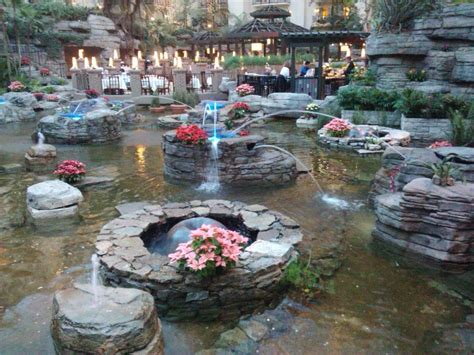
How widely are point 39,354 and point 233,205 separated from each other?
3.90 m

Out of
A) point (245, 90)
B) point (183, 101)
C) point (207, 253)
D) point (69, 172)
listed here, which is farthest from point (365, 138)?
point (183, 101)

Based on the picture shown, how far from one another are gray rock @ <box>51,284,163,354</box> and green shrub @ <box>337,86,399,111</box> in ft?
46.7

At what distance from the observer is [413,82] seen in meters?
17.5

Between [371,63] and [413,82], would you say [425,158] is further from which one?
[371,63]

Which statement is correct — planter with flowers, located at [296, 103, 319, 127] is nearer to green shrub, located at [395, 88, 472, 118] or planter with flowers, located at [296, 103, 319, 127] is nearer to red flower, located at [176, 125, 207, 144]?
green shrub, located at [395, 88, 472, 118]

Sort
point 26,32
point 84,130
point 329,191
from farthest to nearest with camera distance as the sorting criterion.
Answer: point 26,32
point 84,130
point 329,191

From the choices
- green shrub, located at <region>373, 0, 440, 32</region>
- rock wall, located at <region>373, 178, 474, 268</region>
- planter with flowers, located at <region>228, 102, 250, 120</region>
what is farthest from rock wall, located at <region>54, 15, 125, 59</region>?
rock wall, located at <region>373, 178, 474, 268</region>

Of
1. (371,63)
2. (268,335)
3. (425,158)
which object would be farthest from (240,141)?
(371,63)

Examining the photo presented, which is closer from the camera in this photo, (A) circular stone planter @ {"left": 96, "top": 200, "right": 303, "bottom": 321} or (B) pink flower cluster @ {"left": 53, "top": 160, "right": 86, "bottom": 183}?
(A) circular stone planter @ {"left": 96, "top": 200, "right": 303, "bottom": 321}

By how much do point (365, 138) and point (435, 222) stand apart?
7.59 meters

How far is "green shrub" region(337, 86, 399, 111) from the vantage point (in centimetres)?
1653

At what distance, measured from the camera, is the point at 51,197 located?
845 centimetres

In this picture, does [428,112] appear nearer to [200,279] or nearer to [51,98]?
[200,279]

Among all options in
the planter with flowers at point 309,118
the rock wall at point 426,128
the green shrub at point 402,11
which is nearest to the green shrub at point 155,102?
the planter with flowers at point 309,118
